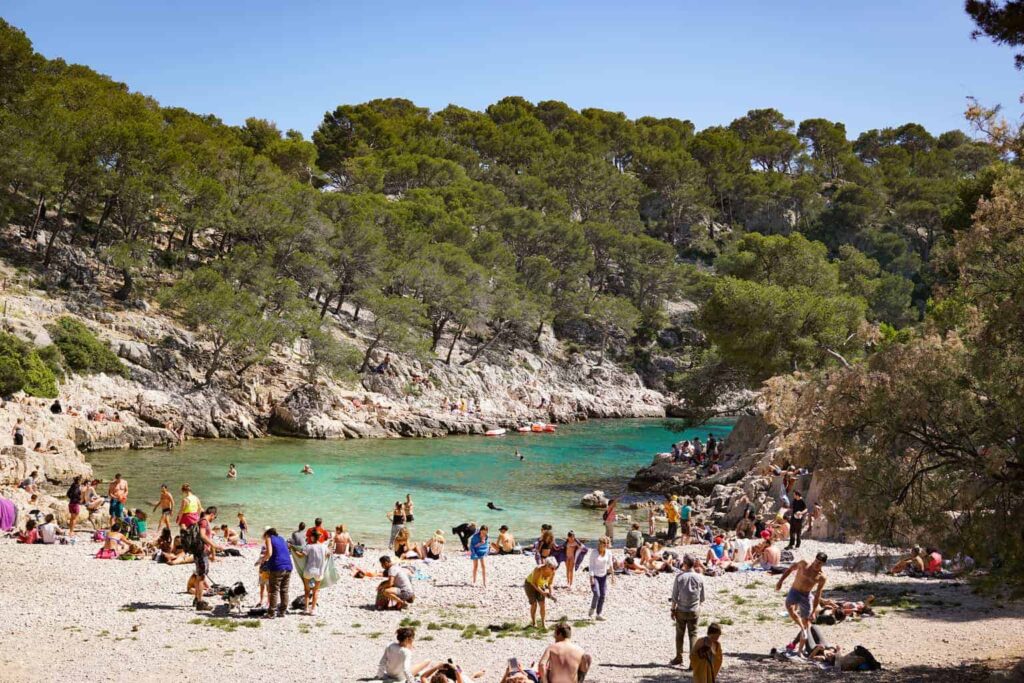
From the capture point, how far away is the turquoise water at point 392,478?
85.6ft

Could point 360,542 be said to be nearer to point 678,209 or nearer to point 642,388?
point 642,388

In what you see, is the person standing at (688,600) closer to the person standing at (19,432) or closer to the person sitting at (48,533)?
the person sitting at (48,533)

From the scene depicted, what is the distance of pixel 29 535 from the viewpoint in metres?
18.9

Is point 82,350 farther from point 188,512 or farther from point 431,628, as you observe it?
point 431,628

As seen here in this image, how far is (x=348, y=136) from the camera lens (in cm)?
8369

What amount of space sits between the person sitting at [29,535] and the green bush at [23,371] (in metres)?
15.2

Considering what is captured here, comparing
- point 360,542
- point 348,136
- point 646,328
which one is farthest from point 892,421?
point 348,136

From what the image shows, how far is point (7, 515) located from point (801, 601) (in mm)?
17083

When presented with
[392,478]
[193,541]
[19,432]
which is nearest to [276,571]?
[193,541]

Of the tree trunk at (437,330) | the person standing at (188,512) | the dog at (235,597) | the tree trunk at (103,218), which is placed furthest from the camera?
the tree trunk at (437,330)

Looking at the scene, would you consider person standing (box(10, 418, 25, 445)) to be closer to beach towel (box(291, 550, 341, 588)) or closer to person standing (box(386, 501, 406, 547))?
person standing (box(386, 501, 406, 547))

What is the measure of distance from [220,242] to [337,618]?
149 ft

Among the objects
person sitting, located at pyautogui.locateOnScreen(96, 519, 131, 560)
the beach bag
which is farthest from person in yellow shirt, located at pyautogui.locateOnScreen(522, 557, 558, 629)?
person sitting, located at pyautogui.locateOnScreen(96, 519, 131, 560)

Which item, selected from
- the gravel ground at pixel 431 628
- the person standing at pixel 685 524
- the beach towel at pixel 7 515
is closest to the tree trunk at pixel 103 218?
the beach towel at pixel 7 515
